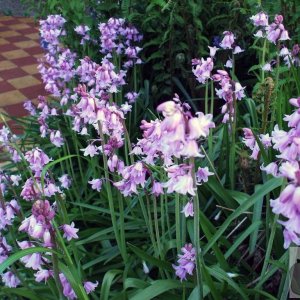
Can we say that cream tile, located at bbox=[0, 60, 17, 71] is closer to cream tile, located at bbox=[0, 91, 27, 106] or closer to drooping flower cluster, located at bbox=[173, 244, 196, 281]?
cream tile, located at bbox=[0, 91, 27, 106]

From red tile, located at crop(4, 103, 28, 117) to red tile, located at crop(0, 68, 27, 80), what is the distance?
2.74 ft

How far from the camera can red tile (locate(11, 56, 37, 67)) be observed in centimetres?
577

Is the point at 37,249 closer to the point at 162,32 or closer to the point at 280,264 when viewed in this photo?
the point at 280,264

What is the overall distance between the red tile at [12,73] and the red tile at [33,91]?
0.44 meters

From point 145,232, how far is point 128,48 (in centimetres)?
132

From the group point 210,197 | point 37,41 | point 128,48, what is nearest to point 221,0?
point 128,48

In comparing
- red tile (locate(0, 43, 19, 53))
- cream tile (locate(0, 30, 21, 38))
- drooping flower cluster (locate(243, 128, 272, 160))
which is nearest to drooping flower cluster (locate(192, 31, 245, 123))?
drooping flower cluster (locate(243, 128, 272, 160))

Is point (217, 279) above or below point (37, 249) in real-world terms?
below

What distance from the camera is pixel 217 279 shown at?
5.31 ft

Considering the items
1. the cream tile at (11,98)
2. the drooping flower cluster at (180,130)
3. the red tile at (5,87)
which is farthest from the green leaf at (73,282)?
the red tile at (5,87)

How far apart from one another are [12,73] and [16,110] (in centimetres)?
111

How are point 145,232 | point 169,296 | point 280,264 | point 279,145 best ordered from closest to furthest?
point 279,145 → point 280,264 → point 169,296 → point 145,232

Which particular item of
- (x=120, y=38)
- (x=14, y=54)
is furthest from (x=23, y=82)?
(x=120, y=38)

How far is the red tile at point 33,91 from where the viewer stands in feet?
15.8
